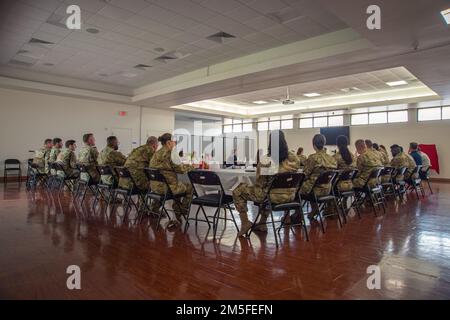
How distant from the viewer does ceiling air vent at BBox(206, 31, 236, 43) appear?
20.9 ft

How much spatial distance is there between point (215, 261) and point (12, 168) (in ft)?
32.6

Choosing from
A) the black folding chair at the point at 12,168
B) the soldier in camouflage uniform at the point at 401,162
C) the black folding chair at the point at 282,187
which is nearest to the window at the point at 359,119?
the soldier in camouflage uniform at the point at 401,162

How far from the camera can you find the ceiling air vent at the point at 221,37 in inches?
250

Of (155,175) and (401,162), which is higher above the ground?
(401,162)

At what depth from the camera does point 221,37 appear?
6543mm

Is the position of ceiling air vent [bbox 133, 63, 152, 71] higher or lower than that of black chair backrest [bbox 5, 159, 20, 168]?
higher

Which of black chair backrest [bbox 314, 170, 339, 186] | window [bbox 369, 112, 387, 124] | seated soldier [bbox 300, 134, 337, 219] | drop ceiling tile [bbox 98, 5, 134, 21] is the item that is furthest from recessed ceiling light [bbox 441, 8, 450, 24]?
window [bbox 369, 112, 387, 124]

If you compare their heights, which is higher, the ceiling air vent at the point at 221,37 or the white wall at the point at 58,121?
the ceiling air vent at the point at 221,37

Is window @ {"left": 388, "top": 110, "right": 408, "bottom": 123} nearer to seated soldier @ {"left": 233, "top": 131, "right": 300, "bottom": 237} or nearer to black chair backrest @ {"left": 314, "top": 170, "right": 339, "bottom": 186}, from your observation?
black chair backrest @ {"left": 314, "top": 170, "right": 339, "bottom": 186}

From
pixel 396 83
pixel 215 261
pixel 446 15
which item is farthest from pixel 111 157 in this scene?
pixel 396 83

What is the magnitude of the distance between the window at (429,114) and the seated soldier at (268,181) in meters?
11.5

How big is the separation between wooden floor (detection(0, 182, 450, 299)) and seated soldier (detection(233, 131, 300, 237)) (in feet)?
1.26

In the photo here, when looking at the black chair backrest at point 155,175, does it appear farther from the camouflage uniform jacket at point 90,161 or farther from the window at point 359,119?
the window at point 359,119

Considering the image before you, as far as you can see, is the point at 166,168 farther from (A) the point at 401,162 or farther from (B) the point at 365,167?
(A) the point at 401,162
